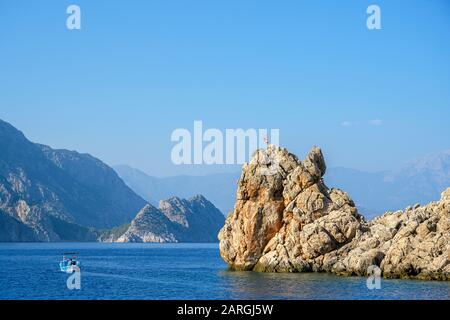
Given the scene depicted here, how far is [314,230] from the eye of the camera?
9431 centimetres

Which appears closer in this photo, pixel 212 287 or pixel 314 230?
pixel 212 287

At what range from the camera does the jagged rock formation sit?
84.5 meters

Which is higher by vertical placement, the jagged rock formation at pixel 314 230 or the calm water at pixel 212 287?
the jagged rock formation at pixel 314 230

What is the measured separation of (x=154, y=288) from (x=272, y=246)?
2084cm

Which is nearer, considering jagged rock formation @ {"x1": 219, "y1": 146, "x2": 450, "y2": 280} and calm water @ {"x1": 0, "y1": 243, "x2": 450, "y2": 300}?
calm water @ {"x1": 0, "y1": 243, "x2": 450, "y2": 300}

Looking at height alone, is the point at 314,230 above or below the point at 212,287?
above

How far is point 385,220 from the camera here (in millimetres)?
100438

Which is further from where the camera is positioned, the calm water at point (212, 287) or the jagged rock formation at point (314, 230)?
the jagged rock formation at point (314, 230)

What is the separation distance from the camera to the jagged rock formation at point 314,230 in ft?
277

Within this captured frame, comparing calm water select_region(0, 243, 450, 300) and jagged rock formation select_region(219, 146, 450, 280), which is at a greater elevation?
jagged rock formation select_region(219, 146, 450, 280)
